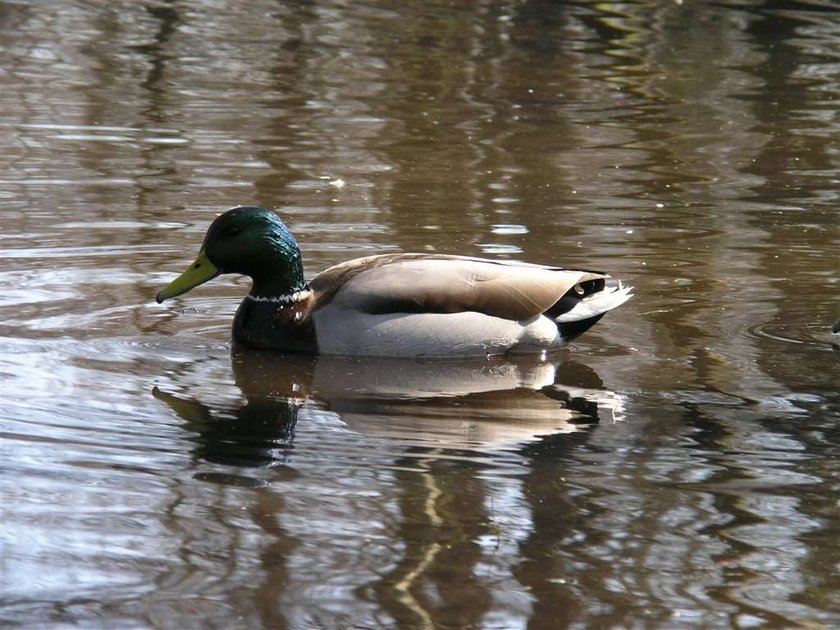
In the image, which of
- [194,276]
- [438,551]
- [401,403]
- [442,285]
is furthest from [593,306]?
[438,551]

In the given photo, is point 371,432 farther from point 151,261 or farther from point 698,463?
point 151,261

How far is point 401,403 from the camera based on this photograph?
276 inches

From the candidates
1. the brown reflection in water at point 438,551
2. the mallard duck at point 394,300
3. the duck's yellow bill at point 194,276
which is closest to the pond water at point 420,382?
the brown reflection in water at point 438,551

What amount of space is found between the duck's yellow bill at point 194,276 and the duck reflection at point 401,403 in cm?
40

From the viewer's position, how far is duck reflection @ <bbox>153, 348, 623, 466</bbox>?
21.3 feet

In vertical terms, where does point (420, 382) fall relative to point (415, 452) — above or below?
below

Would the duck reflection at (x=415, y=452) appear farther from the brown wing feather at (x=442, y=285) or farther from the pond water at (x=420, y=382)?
the brown wing feather at (x=442, y=285)

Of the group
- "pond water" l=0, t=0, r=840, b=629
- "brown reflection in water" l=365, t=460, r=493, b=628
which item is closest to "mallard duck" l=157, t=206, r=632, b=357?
"pond water" l=0, t=0, r=840, b=629

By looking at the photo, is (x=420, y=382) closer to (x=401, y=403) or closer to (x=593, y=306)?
(x=401, y=403)

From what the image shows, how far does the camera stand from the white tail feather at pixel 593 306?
7891mm

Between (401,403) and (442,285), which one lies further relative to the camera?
→ (442,285)

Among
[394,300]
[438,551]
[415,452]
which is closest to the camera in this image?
[438,551]

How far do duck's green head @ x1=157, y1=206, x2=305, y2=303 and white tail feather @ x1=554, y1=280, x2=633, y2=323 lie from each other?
1230 mm

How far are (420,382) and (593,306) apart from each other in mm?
1013
